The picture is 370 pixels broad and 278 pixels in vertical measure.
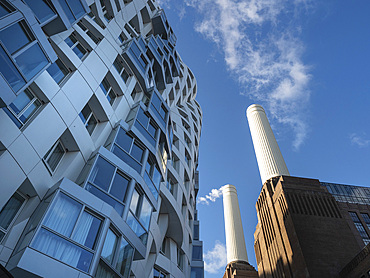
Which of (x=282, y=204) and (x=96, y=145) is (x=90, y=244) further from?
(x=282, y=204)

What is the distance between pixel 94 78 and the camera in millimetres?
16109

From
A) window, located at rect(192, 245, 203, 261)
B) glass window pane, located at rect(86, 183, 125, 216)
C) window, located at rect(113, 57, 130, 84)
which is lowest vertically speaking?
glass window pane, located at rect(86, 183, 125, 216)

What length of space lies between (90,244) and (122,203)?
2.73 metres

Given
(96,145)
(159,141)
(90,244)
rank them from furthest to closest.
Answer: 1. (159,141)
2. (96,145)
3. (90,244)

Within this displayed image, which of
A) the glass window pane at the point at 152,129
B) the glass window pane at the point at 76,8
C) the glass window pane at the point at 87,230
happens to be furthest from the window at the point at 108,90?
the glass window pane at the point at 87,230

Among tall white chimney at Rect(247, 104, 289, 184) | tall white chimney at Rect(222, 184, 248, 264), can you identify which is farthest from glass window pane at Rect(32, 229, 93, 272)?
tall white chimney at Rect(222, 184, 248, 264)

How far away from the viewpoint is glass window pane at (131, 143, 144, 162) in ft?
52.3

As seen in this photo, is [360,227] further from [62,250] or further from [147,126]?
[62,250]

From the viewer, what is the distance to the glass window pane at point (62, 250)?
9.07 m

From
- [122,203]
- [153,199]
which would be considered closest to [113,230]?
[122,203]

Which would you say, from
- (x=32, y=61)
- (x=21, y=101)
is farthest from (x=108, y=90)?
(x=32, y=61)

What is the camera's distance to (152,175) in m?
17.1

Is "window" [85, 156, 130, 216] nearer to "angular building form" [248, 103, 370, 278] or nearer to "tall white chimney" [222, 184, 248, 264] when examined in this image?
"angular building form" [248, 103, 370, 278]

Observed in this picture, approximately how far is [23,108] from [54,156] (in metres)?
2.60
